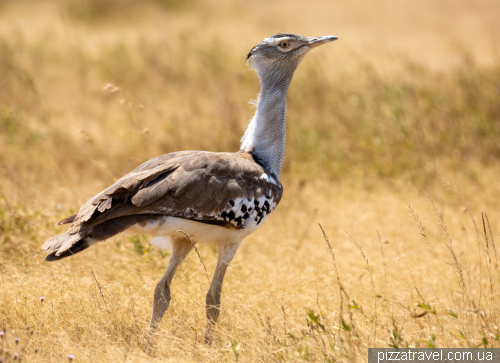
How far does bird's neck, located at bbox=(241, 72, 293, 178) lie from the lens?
11.4 ft

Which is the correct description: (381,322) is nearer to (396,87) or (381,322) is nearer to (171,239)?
(171,239)

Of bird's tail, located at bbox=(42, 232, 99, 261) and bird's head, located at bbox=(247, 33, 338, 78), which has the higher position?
bird's head, located at bbox=(247, 33, 338, 78)

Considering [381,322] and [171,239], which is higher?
[171,239]

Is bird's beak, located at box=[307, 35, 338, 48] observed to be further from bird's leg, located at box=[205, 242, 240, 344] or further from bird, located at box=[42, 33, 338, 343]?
bird's leg, located at box=[205, 242, 240, 344]

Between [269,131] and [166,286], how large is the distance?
1158 millimetres

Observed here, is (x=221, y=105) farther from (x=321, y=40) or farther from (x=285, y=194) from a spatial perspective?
(x=321, y=40)

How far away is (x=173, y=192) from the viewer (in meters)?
2.89

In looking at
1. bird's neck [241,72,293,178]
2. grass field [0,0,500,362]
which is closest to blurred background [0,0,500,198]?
grass field [0,0,500,362]

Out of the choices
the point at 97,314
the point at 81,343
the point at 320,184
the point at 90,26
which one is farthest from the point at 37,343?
the point at 90,26

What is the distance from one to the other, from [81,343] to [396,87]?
5445 millimetres

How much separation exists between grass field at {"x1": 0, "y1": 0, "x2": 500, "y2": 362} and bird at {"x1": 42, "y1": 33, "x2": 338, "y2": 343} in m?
0.33

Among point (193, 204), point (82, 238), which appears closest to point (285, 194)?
point (193, 204)

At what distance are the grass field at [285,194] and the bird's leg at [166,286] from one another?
0.12 meters

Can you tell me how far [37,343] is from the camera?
8.86 feet
